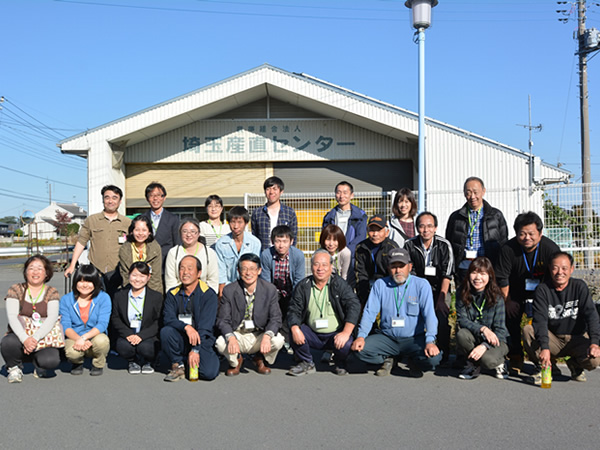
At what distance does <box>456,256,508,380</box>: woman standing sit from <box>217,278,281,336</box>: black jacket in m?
1.93

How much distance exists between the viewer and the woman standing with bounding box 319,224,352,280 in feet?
20.1

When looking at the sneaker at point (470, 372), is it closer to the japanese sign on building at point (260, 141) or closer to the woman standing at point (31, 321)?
the woman standing at point (31, 321)

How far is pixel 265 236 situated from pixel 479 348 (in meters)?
2.96

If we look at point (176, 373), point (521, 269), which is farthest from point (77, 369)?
point (521, 269)

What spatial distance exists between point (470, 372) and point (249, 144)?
12.3 meters

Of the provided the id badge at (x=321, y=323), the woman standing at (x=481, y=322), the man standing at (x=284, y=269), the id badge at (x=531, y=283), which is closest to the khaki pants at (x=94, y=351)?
the man standing at (x=284, y=269)

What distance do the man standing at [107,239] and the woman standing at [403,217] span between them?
332 centimetres

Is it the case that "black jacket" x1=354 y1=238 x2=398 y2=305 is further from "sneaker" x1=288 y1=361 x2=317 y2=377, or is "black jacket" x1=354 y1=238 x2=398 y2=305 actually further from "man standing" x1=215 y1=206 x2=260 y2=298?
"man standing" x1=215 y1=206 x2=260 y2=298

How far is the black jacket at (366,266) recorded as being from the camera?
239 inches

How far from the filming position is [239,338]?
5621 mm

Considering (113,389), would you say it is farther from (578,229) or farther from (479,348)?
(578,229)

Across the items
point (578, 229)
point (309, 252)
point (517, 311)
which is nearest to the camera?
point (517, 311)

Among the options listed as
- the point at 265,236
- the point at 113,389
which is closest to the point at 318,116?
the point at 265,236

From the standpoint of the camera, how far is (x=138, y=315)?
5816 millimetres
